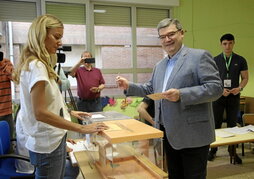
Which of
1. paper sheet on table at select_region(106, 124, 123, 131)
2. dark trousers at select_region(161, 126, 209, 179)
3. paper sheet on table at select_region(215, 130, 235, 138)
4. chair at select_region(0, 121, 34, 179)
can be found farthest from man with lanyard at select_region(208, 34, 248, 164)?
chair at select_region(0, 121, 34, 179)

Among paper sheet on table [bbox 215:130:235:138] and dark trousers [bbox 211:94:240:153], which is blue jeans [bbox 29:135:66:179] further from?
dark trousers [bbox 211:94:240:153]

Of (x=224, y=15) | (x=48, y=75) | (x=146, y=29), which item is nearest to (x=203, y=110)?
(x=48, y=75)

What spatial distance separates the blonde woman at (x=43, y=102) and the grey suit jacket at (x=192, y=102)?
46 cm

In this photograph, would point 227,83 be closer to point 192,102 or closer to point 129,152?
point 192,102

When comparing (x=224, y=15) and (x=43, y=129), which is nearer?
(x=43, y=129)

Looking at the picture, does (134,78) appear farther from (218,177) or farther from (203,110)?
(203,110)

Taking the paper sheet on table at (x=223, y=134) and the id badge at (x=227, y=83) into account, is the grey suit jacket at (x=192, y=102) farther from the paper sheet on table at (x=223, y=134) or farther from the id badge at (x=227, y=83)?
the id badge at (x=227, y=83)

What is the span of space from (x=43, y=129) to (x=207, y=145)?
3.18 ft

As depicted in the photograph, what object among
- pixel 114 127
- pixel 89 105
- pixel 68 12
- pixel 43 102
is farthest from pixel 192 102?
pixel 68 12

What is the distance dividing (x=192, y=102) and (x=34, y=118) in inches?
33.5

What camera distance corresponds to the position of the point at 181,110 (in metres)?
1.41

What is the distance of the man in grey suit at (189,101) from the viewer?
1.37 meters

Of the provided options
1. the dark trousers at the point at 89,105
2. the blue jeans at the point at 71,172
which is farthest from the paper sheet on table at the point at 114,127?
the dark trousers at the point at 89,105

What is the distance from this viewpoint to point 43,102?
111cm
